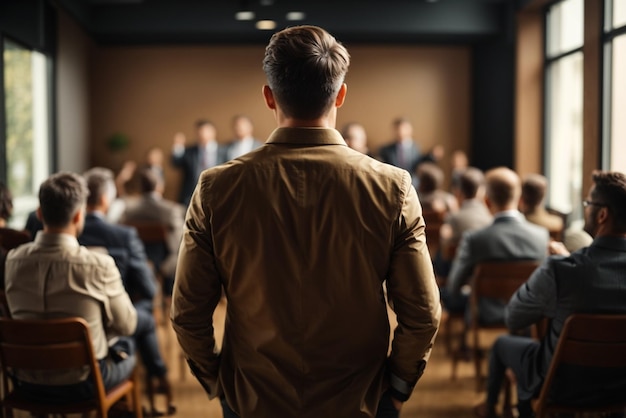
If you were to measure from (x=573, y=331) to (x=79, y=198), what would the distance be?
1.82 m

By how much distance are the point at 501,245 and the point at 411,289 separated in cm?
246

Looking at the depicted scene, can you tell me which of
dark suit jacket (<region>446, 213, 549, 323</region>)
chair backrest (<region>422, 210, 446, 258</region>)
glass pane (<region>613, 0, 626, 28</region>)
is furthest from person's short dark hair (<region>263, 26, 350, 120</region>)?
glass pane (<region>613, 0, 626, 28</region>)

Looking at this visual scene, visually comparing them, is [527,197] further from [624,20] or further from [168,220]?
[168,220]

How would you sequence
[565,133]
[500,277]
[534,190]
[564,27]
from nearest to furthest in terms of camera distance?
[500,277]
[534,190]
[564,27]
[565,133]

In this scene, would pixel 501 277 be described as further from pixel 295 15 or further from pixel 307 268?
pixel 295 15

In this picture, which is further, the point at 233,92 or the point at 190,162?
the point at 233,92

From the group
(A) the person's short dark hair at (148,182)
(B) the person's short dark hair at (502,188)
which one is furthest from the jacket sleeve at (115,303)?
(A) the person's short dark hair at (148,182)

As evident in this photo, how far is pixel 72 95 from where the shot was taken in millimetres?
8805

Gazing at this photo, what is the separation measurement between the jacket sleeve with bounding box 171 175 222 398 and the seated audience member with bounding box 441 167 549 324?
2.53 m

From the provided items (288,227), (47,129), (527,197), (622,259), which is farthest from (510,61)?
(288,227)

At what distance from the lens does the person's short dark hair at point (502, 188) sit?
403cm

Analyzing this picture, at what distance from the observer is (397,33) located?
9.13 metres

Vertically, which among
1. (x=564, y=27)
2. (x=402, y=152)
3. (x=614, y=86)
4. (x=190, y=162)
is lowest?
(x=190, y=162)

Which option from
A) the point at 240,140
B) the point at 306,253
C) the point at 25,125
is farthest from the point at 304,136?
the point at 240,140
